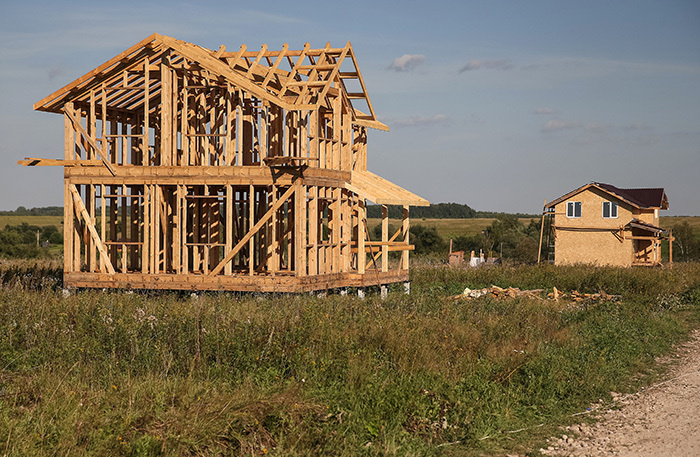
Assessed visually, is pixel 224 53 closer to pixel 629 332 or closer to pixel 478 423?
pixel 629 332

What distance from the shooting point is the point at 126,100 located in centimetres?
2420

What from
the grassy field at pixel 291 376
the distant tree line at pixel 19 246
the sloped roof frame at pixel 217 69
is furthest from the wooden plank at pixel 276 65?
the distant tree line at pixel 19 246

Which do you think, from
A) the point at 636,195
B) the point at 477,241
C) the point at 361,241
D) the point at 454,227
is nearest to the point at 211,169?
the point at 361,241

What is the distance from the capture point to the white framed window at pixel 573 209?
162ft

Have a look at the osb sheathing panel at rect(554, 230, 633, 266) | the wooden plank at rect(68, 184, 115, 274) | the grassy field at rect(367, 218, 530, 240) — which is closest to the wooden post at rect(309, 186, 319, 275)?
the wooden plank at rect(68, 184, 115, 274)

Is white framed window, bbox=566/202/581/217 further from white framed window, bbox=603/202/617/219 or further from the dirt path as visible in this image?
the dirt path

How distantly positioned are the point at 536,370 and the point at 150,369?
5.93 meters

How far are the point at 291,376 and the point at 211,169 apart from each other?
11907 mm

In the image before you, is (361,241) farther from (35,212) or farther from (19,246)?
(35,212)

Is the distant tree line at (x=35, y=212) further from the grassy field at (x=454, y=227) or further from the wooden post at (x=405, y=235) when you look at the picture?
the wooden post at (x=405, y=235)

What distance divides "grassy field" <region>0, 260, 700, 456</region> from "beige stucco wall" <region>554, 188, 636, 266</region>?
32.6 m

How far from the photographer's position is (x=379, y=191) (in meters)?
24.1

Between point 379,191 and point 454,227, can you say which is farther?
point 454,227

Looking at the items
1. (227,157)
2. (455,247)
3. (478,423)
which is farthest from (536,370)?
(455,247)
